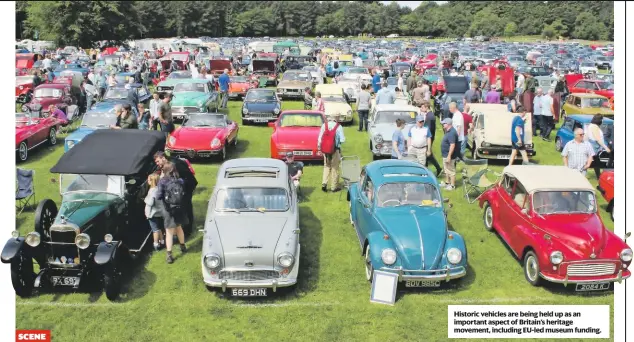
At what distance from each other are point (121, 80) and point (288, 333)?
Answer: 24064 mm

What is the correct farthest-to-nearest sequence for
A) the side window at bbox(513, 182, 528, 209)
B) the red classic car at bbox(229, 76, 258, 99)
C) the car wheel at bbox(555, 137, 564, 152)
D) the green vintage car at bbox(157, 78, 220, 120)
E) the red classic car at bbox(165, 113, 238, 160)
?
the red classic car at bbox(229, 76, 258, 99) < the green vintage car at bbox(157, 78, 220, 120) < the car wheel at bbox(555, 137, 564, 152) < the red classic car at bbox(165, 113, 238, 160) < the side window at bbox(513, 182, 528, 209)

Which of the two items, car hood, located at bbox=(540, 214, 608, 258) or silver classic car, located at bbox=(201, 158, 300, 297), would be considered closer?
silver classic car, located at bbox=(201, 158, 300, 297)

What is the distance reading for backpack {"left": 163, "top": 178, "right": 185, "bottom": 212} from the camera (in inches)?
383

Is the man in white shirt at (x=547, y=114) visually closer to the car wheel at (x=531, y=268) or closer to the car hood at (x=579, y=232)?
the car hood at (x=579, y=232)

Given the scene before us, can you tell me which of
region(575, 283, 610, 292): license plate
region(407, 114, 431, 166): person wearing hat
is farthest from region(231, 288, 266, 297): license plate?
region(407, 114, 431, 166): person wearing hat

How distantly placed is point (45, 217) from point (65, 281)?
1.46 m

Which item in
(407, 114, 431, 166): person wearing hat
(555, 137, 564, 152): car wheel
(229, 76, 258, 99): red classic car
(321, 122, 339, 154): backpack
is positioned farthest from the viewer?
(229, 76, 258, 99): red classic car

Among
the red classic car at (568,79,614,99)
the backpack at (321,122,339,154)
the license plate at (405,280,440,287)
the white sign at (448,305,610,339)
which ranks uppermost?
the red classic car at (568,79,614,99)

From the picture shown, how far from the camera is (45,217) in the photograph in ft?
31.7

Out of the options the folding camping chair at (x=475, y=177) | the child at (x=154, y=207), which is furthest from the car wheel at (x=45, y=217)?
the folding camping chair at (x=475, y=177)

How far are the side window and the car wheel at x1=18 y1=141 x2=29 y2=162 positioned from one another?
1425 centimetres

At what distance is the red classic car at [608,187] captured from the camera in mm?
12922

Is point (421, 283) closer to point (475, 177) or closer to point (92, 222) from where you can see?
point (475, 177)

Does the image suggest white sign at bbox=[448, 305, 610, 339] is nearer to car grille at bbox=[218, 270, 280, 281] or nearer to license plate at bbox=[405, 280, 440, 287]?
license plate at bbox=[405, 280, 440, 287]
